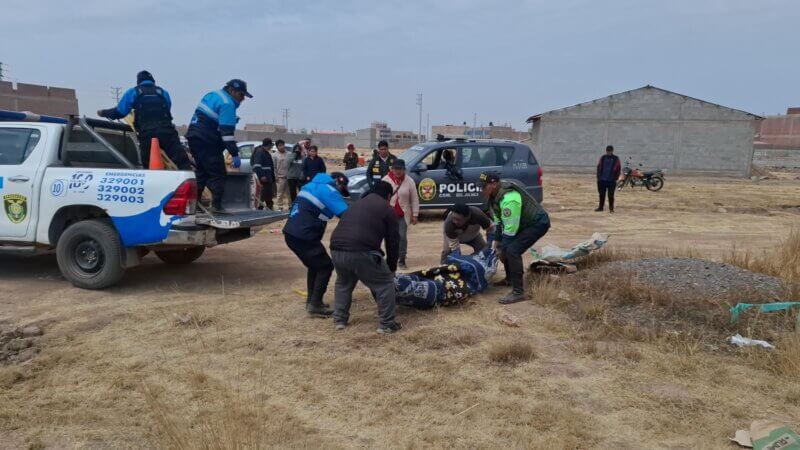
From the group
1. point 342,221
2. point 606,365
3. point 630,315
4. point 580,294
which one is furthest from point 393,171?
point 606,365

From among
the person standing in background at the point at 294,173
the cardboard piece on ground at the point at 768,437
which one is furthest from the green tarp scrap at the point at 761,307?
the person standing in background at the point at 294,173

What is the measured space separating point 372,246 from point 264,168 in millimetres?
7413

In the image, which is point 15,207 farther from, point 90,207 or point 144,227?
point 144,227

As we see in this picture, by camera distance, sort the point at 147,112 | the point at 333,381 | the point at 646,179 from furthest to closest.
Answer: the point at 646,179, the point at 147,112, the point at 333,381

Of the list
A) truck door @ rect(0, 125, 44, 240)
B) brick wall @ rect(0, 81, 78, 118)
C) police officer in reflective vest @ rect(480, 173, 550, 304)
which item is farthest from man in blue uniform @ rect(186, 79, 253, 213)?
brick wall @ rect(0, 81, 78, 118)

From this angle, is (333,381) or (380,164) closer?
(333,381)

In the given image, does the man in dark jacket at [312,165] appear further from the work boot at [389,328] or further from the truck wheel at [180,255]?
the work boot at [389,328]

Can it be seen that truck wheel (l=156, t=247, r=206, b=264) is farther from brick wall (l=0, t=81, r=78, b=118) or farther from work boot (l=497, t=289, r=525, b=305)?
brick wall (l=0, t=81, r=78, b=118)

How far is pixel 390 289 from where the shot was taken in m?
4.96

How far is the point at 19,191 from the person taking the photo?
6027 mm

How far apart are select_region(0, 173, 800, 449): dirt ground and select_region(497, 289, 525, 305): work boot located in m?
0.11

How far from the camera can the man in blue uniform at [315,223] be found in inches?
205

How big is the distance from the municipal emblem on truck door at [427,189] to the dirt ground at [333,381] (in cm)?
536

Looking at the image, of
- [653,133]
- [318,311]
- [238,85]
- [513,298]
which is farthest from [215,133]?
[653,133]
